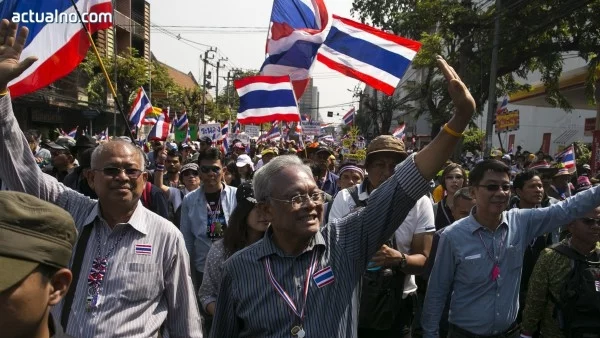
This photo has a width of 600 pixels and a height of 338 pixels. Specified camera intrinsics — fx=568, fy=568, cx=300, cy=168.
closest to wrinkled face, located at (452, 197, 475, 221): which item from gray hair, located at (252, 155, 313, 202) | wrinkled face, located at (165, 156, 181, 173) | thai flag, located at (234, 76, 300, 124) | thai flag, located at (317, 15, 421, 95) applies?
thai flag, located at (317, 15, 421, 95)

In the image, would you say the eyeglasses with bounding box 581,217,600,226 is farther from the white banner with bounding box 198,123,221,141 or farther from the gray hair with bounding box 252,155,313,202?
the white banner with bounding box 198,123,221,141

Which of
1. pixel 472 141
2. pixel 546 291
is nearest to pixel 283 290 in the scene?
pixel 546 291

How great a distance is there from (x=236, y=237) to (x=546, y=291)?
2.12 metres

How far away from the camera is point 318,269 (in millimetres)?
2271

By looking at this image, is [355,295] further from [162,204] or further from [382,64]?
[382,64]

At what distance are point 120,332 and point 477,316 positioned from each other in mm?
2097

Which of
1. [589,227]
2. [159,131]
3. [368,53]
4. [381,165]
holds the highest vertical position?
[368,53]

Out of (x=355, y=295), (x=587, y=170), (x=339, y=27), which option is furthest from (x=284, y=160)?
(x=587, y=170)

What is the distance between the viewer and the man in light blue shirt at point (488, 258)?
11.5ft

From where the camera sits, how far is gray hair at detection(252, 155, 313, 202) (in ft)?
7.75

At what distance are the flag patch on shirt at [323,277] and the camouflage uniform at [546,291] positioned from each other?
85.9 inches

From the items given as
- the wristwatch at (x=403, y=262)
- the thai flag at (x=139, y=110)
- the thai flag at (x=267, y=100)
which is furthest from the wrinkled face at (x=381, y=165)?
the thai flag at (x=139, y=110)

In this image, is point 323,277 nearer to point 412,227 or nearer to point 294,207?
point 294,207

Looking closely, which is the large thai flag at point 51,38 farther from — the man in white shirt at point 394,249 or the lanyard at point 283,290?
the lanyard at point 283,290
